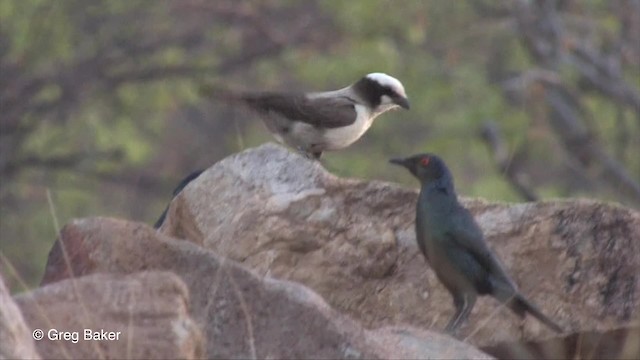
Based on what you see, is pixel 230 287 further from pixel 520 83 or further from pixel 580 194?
pixel 580 194

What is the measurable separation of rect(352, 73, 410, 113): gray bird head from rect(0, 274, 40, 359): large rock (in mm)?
4416

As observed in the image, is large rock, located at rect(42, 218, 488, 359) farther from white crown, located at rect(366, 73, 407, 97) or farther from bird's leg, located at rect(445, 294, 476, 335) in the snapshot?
white crown, located at rect(366, 73, 407, 97)

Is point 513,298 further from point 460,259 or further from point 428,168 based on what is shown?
point 428,168

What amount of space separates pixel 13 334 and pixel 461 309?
8.25 ft

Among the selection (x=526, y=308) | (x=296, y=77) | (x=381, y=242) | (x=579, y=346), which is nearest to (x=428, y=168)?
(x=381, y=242)

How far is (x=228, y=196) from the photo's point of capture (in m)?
8.59

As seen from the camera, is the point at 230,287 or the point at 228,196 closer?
the point at 230,287

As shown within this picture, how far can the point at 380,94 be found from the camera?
402 inches

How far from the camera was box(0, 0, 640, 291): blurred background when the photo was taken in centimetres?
1905

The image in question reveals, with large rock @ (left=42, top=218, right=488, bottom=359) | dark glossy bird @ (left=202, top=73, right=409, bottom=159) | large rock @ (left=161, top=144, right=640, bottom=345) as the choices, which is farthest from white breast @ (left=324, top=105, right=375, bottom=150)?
large rock @ (left=42, top=218, right=488, bottom=359)

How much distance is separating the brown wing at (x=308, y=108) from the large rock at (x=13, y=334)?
393 centimetres

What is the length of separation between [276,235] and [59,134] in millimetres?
12961

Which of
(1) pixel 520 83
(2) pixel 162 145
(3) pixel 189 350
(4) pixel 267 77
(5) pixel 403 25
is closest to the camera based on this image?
(3) pixel 189 350

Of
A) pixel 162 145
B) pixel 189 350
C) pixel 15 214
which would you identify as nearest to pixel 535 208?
pixel 189 350
